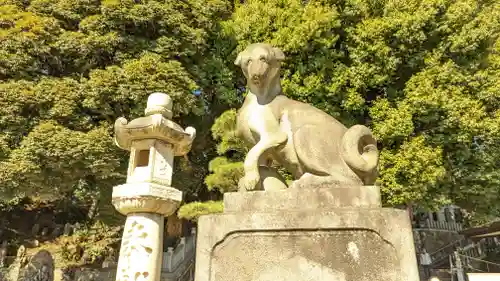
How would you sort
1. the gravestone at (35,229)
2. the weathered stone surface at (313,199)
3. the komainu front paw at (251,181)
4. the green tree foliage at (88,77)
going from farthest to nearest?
the gravestone at (35,229), the green tree foliage at (88,77), the komainu front paw at (251,181), the weathered stone surface at (313,199)

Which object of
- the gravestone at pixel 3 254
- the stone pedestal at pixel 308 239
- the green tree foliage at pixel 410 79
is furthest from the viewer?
the gravestone at pixel 3 254

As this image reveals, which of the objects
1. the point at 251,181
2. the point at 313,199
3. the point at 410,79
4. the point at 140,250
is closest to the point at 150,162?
the point at 140,250

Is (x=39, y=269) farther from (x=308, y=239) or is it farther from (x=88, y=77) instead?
(x=308, y=239)

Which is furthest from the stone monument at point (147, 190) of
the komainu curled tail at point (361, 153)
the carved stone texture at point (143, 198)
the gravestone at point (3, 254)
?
the gravestone at point (3, 254)

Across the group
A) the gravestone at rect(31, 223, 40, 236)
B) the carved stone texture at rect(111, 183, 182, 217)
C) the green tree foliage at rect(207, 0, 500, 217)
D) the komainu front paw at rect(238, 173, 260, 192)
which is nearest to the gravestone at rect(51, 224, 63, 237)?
the gravestone at rect(31, 223, 40, 236)

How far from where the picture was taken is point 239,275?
9.22ft

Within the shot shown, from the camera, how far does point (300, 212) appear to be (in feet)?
9.26

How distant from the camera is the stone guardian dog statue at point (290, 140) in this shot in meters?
3.09

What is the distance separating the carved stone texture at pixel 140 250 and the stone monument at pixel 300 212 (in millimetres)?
2185

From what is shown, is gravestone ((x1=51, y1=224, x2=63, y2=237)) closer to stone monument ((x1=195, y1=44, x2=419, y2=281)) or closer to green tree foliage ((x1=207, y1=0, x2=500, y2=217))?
green tree foliage ((x1=207, y1=0, x2=500, y2=217))

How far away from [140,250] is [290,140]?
9.24 feet

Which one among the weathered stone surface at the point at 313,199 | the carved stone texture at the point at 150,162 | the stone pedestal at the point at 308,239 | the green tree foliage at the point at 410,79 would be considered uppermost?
the green tree foliage at the point at 410,79

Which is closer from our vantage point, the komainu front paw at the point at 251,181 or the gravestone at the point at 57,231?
the komainu front paw at the point at 251,181

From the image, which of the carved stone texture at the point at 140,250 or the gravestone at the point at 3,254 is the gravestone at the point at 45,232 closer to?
the gravestone at the point at 3,254
